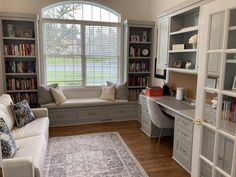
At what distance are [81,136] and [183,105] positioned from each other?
6.50ft

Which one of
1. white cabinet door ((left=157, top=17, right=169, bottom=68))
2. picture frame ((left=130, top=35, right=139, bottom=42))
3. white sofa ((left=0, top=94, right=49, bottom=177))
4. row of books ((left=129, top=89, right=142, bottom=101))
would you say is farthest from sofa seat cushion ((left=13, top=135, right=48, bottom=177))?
picture frame ((left=130, top=35, right=139, bottom=42))

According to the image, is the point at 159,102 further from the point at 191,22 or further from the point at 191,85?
the point at 191,22

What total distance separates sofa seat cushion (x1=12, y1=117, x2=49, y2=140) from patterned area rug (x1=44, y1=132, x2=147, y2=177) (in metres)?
0.46

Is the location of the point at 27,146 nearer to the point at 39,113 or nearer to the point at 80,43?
the point at 39,113

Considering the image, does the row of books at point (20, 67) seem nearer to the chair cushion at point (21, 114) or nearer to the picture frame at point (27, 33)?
the picture frame at point (27, 33)

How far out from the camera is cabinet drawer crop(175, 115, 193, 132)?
2.57 m

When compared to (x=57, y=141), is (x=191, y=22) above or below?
above

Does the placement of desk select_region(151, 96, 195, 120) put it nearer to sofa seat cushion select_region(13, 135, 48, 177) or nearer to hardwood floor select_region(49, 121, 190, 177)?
hardwood floor select_region(49, 121, 190, 177)

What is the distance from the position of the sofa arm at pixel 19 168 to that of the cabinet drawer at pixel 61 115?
2.56 meters

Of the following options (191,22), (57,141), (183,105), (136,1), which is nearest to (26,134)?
(57,141)

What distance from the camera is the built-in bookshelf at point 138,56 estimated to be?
4.75m

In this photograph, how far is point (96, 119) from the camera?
459 cm

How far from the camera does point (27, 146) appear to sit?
7.59ft

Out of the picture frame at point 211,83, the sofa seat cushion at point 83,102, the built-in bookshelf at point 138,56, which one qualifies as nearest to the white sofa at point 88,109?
the sofa seat cushion at point 83,102
